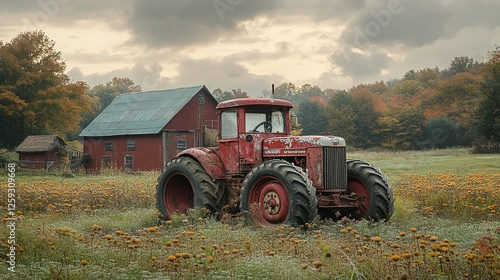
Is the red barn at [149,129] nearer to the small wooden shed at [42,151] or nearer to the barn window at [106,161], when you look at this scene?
the barn window at [106,161]

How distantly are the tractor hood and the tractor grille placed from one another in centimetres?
13

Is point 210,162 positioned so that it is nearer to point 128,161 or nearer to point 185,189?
point 185,189

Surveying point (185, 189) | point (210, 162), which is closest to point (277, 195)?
point (210, 162)

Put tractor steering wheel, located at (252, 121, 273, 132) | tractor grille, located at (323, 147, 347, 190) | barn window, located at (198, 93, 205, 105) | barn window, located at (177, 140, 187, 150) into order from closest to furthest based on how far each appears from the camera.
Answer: tractor grille, located at (323, 147, 347, 190), tractor steering wheel, located at (252, 121, 273, 132), barn window, located at (177, 140, 187, 150), barn window, located at (198, 93, 205, 105)

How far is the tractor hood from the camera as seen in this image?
34.4ft

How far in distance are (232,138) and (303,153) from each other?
65.6 inches

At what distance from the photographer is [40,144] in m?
37.5

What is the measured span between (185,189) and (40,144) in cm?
2762

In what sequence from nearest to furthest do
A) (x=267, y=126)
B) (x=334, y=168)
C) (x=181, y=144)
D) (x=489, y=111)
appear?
(x=334, y=168)
(x=267, y=126)
(x=181, y=144)
(x=489, y=111)

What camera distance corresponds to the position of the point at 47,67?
4409 centimetres

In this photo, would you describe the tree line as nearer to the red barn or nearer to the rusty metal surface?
the red barn

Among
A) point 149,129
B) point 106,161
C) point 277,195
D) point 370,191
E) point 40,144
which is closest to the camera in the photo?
point 277,195

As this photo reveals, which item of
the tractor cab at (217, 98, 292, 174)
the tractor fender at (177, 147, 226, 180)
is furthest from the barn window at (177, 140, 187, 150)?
the tractor cab at (217, 98, 292, 174)

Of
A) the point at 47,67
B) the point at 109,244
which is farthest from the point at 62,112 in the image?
the point at 109,244
